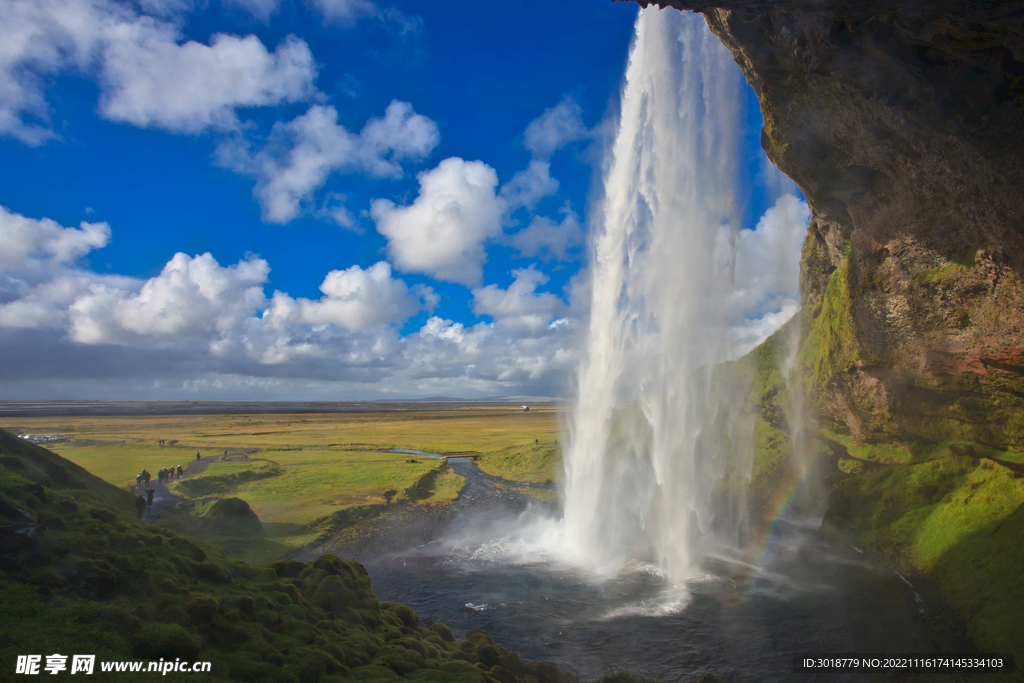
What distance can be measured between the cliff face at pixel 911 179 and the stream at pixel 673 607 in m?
10.1

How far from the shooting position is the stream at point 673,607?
14.8 metres

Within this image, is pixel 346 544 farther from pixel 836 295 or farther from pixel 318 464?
pixel 836 295

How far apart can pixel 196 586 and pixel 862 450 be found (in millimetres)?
38568

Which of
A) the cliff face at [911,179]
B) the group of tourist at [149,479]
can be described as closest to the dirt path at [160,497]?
the group of tourist at [149,479]

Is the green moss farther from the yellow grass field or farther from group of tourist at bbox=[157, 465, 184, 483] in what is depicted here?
group of tourist at bbox=[157, 465, 184, 483]

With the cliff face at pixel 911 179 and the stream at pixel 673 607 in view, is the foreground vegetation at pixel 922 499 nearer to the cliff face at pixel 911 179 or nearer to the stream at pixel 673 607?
the stream at pixel 673 607

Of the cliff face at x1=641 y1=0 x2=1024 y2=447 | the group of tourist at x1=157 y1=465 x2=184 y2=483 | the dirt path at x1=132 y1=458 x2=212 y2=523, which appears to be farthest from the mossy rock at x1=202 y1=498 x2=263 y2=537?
the cliff face at x1=641 y1=0 x2=1024 y2=447

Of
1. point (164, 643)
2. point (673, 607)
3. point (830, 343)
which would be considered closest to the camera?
point (164, 643)

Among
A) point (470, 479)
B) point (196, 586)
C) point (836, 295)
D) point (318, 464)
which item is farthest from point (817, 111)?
point (318, 464)

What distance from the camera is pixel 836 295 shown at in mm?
35438

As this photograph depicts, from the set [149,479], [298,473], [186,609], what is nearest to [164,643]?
[186,609]

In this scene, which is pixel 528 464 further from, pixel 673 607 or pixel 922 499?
pixel 922 499

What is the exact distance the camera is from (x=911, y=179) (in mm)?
19719

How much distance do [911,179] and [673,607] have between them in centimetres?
2120
